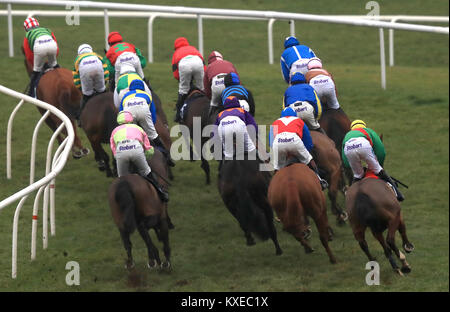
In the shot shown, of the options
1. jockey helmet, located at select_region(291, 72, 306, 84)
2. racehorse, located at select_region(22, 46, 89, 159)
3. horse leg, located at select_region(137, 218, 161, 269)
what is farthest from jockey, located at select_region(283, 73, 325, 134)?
racehorse, located at select_region(22, 46, 89, 159)

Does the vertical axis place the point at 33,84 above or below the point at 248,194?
above

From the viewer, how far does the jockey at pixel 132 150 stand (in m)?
10.1

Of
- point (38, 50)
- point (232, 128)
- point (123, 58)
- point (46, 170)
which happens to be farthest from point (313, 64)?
point (46, 170)

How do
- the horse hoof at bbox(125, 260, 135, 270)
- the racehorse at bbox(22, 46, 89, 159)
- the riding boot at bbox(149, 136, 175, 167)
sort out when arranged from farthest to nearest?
the racehorse at bbox(22, 46, 89, 159)
the riding boot at bbox(149, 136, 175, 167)
the horse hoof at bbox(125, 260, 135, 270)

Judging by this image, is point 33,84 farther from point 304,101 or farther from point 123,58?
point 304,101

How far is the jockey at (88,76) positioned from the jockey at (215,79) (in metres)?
1.12

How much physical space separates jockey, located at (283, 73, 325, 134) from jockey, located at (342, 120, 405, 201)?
0.81 meters

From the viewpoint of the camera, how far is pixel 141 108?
10.9 meters

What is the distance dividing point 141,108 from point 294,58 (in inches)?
76.4

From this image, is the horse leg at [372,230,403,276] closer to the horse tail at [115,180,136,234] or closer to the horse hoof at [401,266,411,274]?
the horse hoof at [401,266,411,274]

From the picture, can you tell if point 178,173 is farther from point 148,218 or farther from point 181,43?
point 148,218

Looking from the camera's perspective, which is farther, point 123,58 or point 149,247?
point 123,58

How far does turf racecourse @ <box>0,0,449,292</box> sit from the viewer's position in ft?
33.1

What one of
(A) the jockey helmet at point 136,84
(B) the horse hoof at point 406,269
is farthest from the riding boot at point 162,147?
(B) the horse hoof at point 406,269
